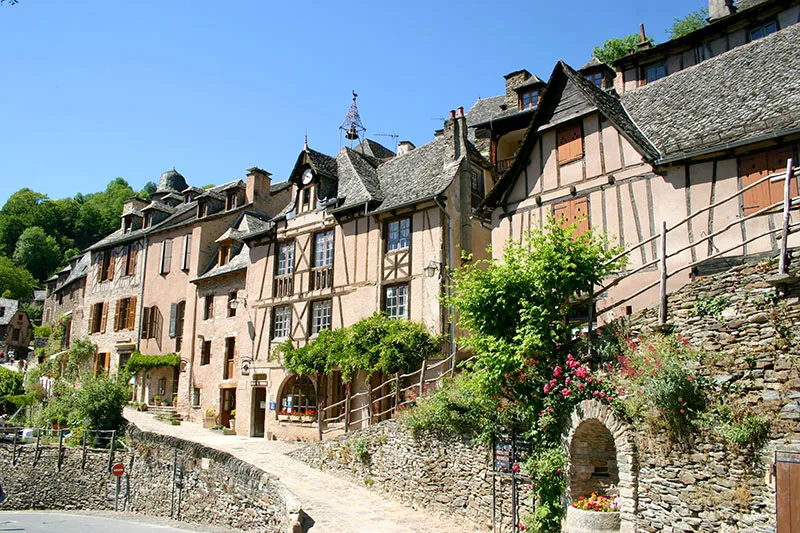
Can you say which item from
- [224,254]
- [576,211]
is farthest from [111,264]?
[576,211]

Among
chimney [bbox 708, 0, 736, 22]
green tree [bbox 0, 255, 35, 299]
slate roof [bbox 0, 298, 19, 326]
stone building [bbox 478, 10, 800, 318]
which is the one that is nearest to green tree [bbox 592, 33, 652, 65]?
chimney [bbox 708, 0, 736, 22]

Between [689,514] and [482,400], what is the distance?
3786 mm

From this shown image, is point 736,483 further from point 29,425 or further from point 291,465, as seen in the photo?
point 29,425

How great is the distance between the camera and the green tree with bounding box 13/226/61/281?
225 feet

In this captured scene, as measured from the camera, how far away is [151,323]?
27.9 metres

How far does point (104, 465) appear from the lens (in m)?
20.4

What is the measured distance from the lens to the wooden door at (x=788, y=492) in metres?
6.60

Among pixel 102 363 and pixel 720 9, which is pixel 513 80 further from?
pixel 102 363

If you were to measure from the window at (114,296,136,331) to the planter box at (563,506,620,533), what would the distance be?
→ 24.6 metres

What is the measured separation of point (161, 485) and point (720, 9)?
2275cm

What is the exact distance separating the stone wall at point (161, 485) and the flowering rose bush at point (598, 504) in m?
4.67

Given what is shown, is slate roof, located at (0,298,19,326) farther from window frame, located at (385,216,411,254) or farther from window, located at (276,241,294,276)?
window frame, located at (385,216,411,254)

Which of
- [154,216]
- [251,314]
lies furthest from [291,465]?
[154,216]

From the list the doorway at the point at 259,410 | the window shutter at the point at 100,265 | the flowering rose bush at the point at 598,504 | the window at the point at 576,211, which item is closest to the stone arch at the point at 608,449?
the flowering rose bush at the point at 598,504
